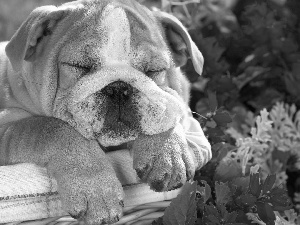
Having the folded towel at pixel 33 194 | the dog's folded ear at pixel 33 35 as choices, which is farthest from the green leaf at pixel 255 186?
the dog's folded ear at pixel 33 35

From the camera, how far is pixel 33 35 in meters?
1.39

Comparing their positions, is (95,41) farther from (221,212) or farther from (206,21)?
(206,21)

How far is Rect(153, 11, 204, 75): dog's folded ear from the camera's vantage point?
1532 mm

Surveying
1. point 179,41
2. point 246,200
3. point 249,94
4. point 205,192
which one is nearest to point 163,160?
point 205,192

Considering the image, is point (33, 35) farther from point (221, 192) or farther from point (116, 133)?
point (221, 192)

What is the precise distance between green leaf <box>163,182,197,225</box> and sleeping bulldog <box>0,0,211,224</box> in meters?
0.06

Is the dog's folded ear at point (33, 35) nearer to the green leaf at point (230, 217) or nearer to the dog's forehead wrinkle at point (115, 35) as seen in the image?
the dog's forehead wrinkle at point (115, 35)

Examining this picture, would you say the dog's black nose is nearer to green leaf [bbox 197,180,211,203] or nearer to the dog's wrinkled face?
the dog's wrinkled face

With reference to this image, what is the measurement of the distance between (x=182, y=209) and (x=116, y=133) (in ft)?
0.82

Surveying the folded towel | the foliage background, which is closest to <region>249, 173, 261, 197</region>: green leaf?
the foliage background

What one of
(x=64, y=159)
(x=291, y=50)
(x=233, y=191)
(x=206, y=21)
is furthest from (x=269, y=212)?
(x=206, y=21)

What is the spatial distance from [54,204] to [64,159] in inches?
4.4

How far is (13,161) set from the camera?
138 cm

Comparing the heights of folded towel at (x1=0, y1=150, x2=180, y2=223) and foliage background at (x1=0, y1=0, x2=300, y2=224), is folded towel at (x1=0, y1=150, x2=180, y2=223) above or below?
above
